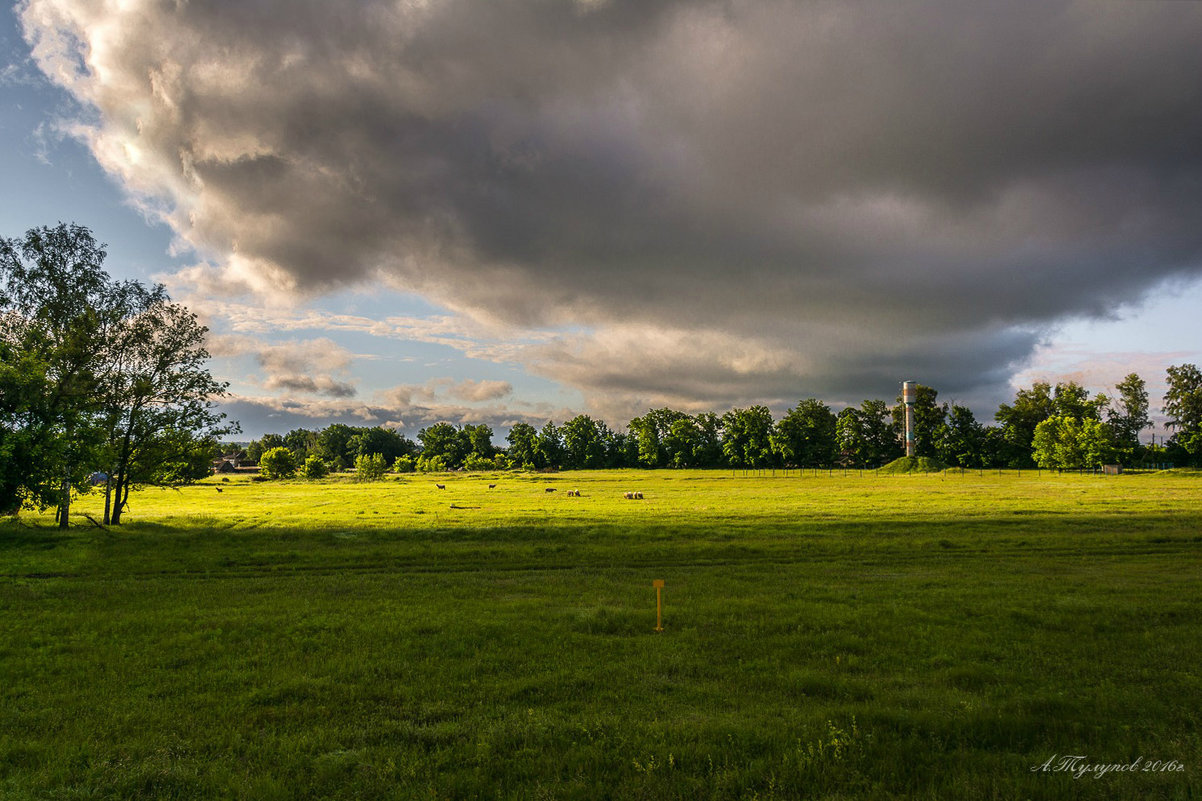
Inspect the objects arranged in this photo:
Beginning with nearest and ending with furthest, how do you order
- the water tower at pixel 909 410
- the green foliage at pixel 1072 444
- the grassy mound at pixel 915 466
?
the green foliage at pixel 1072 444, the grassy mound at pixel 915 466, the water tower at pixel 909 410

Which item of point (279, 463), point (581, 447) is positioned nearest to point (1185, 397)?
point (581, 447)

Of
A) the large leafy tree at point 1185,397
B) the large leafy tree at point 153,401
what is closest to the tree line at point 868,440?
the large leafy tree at point 1185,397

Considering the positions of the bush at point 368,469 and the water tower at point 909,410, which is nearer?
the bush at point 368,469

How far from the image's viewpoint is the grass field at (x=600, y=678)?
8.18 meters

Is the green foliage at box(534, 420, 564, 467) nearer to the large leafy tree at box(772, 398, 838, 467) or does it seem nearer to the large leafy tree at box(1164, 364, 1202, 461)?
the large leafy tree at box(772, 398, 838, 467)

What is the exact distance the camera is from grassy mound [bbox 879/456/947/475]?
14501 cm

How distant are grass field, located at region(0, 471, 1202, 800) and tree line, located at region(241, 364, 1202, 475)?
115 m

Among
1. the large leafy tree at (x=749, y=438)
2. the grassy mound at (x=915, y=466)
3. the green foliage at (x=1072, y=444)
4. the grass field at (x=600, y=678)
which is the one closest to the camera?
the grass field at (x=600, y=678)

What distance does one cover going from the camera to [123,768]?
27.4 ft

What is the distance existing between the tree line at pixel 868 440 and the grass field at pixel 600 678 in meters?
115

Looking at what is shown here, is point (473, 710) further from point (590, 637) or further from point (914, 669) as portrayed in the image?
point (914, 669)

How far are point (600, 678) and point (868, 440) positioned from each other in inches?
7203

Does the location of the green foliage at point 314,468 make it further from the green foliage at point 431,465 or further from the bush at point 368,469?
the green foliage at point 431,465

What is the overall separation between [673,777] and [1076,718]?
22.5 ft
